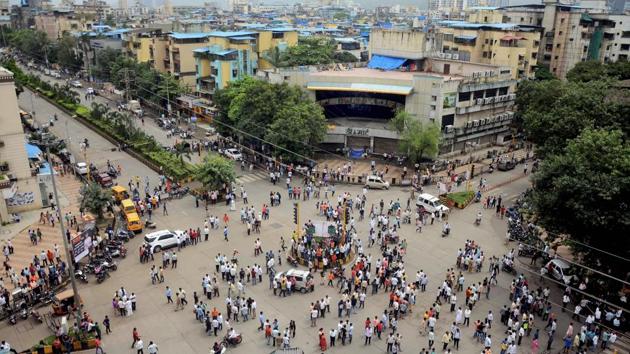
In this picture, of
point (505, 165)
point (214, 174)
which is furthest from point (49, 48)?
point (505, 165)

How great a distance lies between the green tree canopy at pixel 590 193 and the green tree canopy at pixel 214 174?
2142 cm

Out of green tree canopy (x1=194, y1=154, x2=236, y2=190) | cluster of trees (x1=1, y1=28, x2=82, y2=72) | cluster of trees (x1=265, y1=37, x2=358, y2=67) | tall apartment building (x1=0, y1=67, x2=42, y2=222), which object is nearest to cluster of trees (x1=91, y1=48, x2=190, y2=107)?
cluster of trees (x1=265, y1=37, x2=358, y2=67)

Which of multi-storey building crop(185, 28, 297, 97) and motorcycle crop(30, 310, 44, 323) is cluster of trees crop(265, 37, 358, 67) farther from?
motorcycle crop(30, 310, 44, 323)

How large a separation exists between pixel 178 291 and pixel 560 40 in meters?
73.7

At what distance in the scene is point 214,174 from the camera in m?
37.9

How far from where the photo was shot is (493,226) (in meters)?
35.7

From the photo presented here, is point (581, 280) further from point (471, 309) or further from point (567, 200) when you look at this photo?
point (471, 309)

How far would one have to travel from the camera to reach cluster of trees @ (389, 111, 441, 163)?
149 ft

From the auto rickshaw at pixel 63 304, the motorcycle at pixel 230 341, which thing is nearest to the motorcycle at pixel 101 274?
the auto rickshaw at pixel 63 304

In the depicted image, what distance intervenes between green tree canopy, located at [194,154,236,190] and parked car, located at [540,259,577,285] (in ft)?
73.5

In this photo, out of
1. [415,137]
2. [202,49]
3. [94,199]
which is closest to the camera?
[94,199]

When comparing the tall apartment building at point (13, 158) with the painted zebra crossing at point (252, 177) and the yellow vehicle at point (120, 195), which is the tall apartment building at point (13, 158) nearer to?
the yellow vehicle at point (120, 195)

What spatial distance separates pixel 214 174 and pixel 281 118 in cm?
956

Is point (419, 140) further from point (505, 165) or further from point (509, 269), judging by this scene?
point (509, 269)
